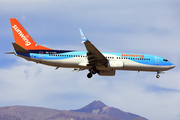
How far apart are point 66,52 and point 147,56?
15118 millimetres

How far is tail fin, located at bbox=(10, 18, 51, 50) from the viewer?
51.5 m

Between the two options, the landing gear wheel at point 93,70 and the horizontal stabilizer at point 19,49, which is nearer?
the horizontal stabilizer at point 19,49

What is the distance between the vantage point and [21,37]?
5225 cm

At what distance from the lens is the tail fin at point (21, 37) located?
51469 millimetres

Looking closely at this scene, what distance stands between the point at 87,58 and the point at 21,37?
41.7 feet

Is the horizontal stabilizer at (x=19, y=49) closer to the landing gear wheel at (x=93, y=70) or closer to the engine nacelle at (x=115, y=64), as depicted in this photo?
the landing gear wheel at (x=93, y=70)

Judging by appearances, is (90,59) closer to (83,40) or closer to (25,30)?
(83,40)

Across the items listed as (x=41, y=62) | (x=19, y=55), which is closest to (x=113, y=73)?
(x=41, y=62)

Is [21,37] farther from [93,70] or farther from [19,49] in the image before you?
[93,70]

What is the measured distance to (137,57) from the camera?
52750 millimetres

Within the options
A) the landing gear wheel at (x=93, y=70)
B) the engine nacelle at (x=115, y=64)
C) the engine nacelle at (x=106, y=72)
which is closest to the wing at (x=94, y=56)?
the engine nacelle at (x=115, y=64)

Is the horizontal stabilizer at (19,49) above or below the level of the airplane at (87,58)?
above

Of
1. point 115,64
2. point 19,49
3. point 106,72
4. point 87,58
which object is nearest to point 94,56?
point 87,58

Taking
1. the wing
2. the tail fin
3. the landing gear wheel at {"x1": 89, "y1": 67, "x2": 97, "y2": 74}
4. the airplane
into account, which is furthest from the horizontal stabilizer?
the landing gear wheel at {"x1": 89, "y1": 67, "x2": 97, "y2": 74}
